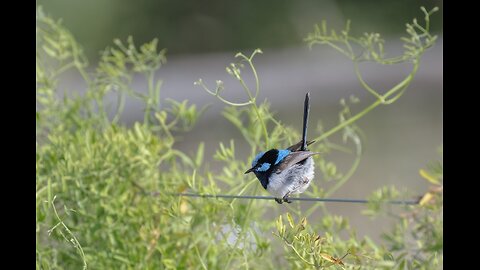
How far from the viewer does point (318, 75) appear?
5762 mm

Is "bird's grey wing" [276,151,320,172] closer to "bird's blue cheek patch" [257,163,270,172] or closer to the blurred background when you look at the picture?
"bird's blue cheek patch" [257,163,270,172]

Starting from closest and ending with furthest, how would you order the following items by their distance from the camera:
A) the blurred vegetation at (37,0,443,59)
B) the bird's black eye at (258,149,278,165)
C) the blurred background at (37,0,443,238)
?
1. the bird's black eye at (258,149,278,165)
2. the blurred background at (37,0,443,238)
3. the blurred vegetation at (37,0,443,59)

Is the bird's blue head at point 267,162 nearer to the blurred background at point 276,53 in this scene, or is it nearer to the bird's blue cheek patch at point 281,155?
the bird's blue cheek patch at point 281,155

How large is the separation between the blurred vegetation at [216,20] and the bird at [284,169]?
4152mm

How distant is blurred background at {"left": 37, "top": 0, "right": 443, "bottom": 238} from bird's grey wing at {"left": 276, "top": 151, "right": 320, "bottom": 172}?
337 centimetres

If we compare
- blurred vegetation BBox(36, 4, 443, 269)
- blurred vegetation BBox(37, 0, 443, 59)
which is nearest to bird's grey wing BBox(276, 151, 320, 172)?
blurred vegetation BBox(36, 4, 443, 269)

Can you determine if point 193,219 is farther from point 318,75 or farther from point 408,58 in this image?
point 318,75

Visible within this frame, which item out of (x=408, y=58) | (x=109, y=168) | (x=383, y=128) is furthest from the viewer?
(x=383, y=128)

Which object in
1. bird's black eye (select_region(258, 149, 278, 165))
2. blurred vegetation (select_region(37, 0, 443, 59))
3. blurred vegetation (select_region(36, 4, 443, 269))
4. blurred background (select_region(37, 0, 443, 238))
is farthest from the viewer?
blurred vegetation (select_region(37, 0, 443, 59))

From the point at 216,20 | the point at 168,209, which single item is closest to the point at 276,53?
the point at 216,20

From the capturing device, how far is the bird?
4.08ft
